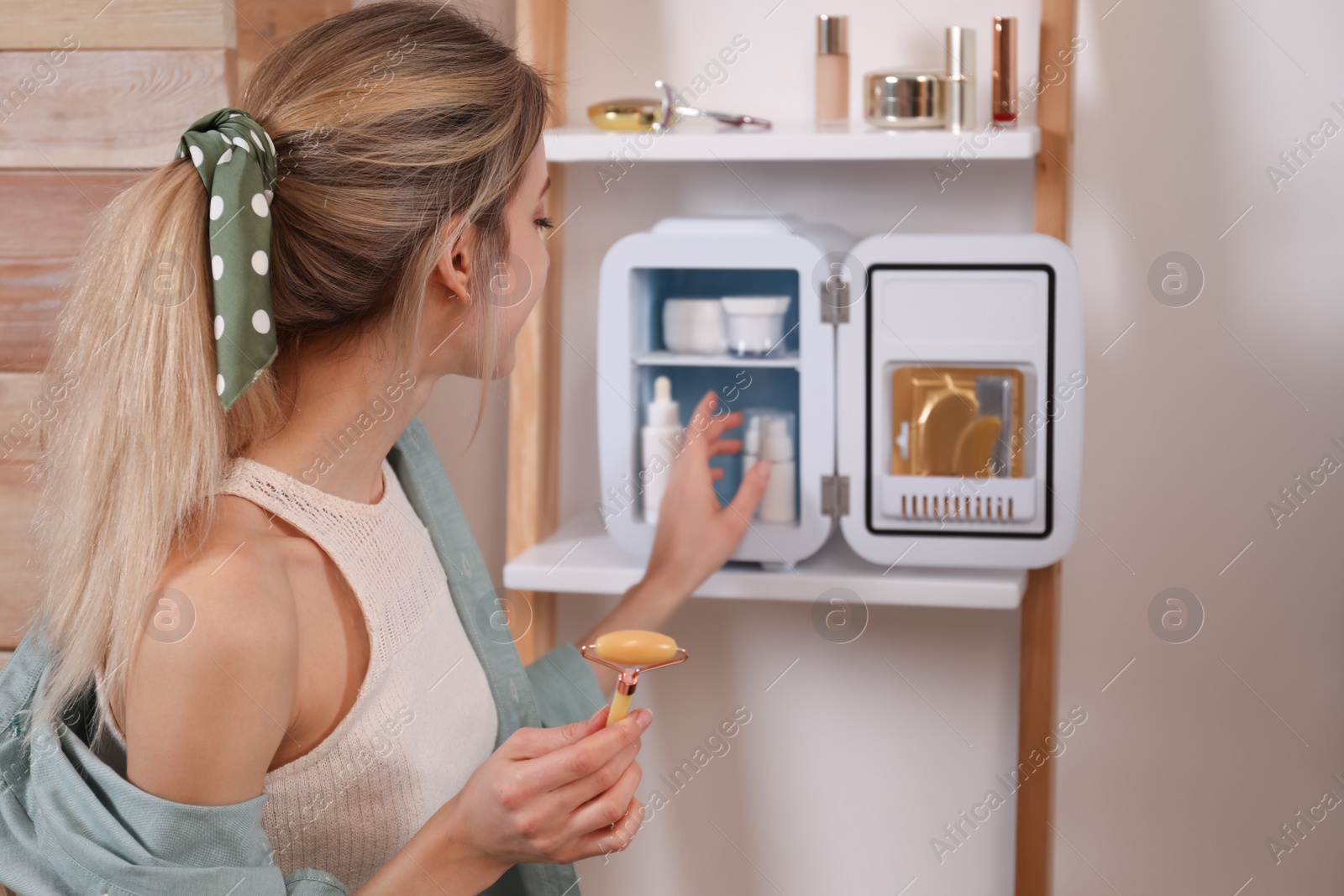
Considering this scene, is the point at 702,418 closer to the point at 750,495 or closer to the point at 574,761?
the point at 750,495

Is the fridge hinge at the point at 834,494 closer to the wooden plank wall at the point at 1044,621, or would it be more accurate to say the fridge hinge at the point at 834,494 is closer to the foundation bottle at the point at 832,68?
the wooden plank wall at the point at 1044,621

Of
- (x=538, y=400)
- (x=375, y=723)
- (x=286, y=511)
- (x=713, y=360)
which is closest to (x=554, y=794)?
(x=375, y=723)

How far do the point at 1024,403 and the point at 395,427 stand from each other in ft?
1.78

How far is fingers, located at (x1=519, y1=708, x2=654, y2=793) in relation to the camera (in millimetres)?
673

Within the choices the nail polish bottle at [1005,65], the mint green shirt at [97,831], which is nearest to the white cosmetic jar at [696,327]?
the nail polish bottle at [1005,65]

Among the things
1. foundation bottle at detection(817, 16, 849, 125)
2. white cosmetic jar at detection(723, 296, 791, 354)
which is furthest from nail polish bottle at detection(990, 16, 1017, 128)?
white cosmetic jar at detection(723, 296, 791, 354)

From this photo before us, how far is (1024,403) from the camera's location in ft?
3.27

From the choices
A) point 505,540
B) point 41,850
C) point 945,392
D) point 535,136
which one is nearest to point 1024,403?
point 945,392

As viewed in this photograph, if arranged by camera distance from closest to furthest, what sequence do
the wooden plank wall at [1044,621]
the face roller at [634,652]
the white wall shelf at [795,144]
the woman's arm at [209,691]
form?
1. the woman's arm at [209,691]
2. the face roller at [634,652]
3. the white wall shelf at [795,144]
4. the wooden plank wall at [1044,621]

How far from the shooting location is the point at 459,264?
2.52 ft

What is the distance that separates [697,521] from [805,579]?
0.11 meters

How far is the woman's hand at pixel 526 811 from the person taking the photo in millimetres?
676

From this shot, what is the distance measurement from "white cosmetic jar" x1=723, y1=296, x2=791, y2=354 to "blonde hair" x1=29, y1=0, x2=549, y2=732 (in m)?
0.31

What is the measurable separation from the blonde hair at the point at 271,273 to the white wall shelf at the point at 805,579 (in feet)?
1.14
